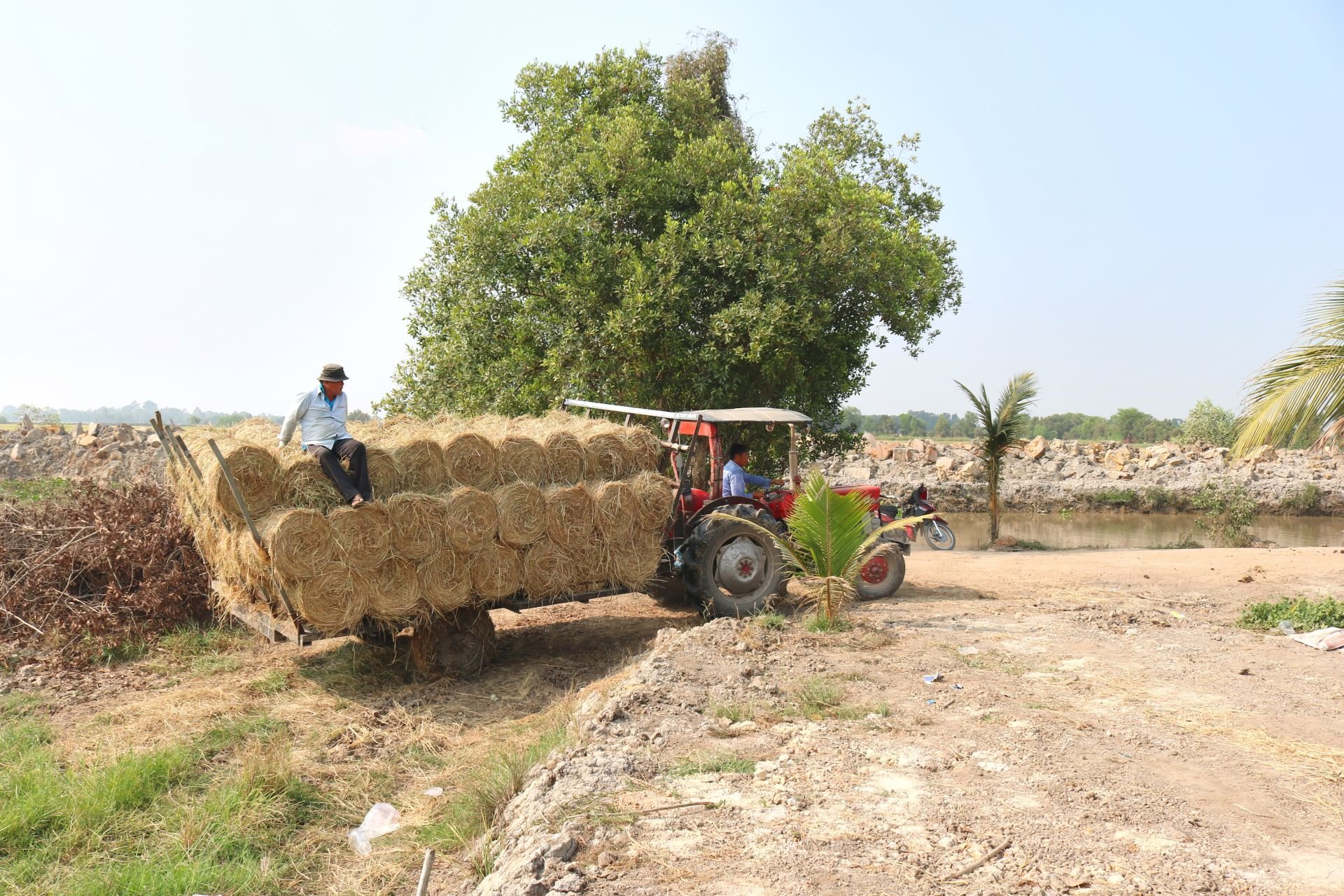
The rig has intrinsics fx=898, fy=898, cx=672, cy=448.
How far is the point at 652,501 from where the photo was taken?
317 inches

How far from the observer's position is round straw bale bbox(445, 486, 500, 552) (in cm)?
691

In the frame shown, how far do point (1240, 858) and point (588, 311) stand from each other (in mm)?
10358

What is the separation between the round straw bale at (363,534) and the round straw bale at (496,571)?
2.53 feet

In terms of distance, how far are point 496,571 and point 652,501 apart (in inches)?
61.9

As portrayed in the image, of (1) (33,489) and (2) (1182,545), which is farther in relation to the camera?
(2) (1182,545)

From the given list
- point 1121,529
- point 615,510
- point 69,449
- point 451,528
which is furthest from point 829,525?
point 69,449

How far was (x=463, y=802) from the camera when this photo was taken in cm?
492

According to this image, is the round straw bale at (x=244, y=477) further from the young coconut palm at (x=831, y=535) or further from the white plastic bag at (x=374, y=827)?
the young coconut palm at (x=831, y=535)

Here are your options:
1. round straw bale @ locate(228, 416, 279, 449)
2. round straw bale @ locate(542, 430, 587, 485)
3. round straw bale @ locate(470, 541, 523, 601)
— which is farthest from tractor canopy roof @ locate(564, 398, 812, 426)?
round straw bale @ locate(228, 416, 279, 449)

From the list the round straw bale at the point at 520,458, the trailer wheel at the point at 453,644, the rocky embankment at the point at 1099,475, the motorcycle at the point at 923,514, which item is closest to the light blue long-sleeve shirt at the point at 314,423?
the round straw bale at the point at 520,458

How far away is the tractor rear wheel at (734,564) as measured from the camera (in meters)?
8.90

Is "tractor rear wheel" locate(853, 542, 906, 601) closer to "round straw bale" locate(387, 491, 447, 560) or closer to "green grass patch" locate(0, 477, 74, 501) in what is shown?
"round straw bale" locate(387, 491, 447, 560)

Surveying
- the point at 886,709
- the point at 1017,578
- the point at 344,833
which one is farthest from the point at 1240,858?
the point at 1017,578

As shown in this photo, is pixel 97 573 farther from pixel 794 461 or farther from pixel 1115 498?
pixel 1115 498
